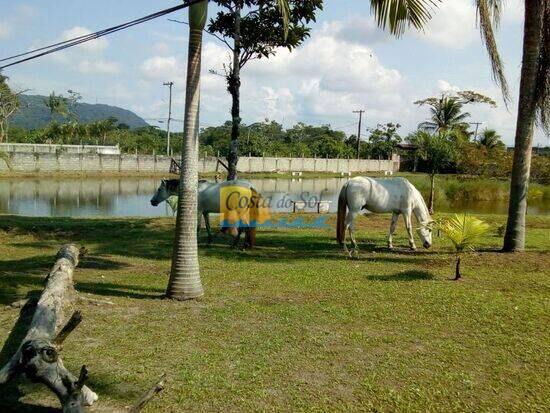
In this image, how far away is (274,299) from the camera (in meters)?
8.03

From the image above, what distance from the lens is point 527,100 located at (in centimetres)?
1122

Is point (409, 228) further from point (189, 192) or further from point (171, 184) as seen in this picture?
point (189, 192)

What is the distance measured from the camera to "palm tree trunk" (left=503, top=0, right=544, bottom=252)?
36.3 feet

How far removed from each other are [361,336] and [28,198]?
2502cm

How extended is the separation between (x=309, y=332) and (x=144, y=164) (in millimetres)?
43730

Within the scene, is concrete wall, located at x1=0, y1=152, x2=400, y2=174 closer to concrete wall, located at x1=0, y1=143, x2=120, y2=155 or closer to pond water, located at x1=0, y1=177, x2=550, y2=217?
concrete wall, located at x1=0, y1=143, x2=120, y2=155

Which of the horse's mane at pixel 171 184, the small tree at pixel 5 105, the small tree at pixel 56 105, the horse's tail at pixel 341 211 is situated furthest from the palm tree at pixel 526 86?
the small tree at pixel 56 105

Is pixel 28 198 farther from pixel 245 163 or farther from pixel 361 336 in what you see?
pixel 245 163

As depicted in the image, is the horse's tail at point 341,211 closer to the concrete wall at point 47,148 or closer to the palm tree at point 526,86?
the palm tree at point 526,86

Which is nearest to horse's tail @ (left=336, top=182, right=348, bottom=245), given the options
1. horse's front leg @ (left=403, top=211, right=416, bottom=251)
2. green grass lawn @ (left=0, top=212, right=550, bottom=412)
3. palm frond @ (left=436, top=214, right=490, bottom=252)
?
green grass lawn @ (left=0, top=212, right=550, bottom=412)

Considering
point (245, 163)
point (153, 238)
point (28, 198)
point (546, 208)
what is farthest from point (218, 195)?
point (245, 163)

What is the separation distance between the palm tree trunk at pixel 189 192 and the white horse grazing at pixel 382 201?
5.20 metres

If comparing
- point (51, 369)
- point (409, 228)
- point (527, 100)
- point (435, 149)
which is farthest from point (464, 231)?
point (435, 149)

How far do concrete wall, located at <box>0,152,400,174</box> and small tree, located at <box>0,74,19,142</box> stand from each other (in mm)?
16386
